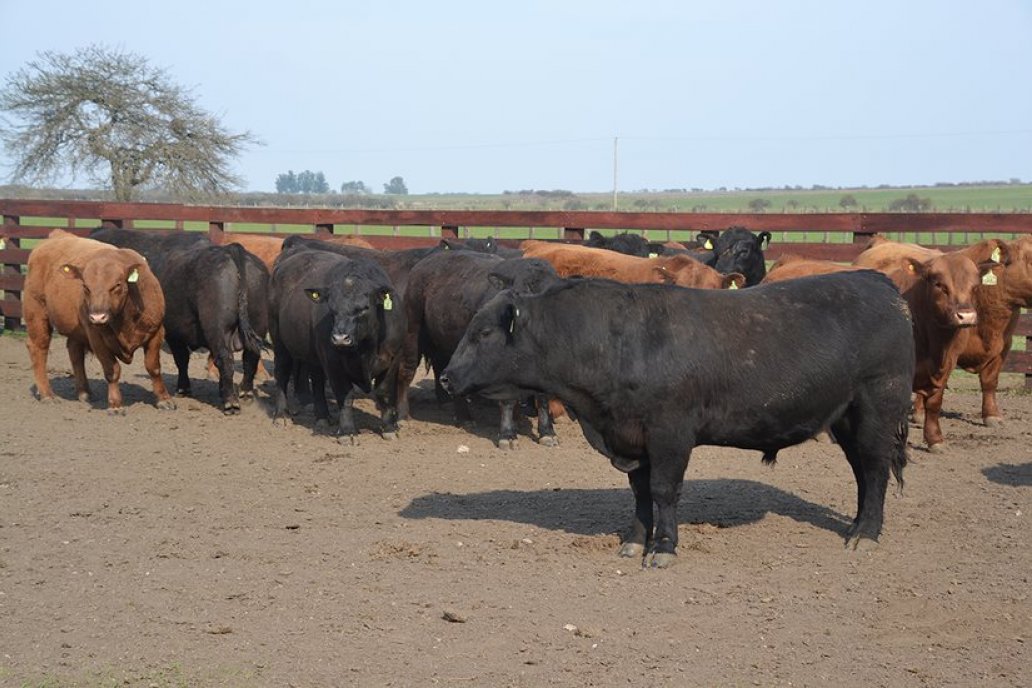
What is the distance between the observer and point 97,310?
36.8 feet

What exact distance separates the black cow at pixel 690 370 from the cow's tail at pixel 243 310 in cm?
557

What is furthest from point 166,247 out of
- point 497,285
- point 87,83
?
point 87,83

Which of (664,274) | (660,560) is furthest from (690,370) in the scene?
(664,274)

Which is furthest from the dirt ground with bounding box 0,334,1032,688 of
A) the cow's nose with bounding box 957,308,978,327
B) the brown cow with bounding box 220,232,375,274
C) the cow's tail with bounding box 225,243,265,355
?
the brown cow with bounding box 220,232,375,274

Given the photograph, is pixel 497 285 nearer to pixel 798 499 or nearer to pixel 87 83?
pixel 798 499

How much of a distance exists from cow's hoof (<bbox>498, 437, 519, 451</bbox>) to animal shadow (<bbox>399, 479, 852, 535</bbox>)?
164cm

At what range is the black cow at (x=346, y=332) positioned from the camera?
10109 mm

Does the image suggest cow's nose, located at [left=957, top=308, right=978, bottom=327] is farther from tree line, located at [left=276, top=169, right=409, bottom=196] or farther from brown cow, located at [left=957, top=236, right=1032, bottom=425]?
tree line, located at [left=276, top=169, right=409, bottom=196]

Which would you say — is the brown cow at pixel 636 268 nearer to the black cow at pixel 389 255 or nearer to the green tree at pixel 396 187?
the black cow at pixel 389 255

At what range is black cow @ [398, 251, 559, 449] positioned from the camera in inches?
406

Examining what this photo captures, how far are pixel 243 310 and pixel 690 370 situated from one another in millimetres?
6545

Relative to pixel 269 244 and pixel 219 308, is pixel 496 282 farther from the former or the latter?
pixel 269 244

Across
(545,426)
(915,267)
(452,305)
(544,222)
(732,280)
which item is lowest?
(545,426)

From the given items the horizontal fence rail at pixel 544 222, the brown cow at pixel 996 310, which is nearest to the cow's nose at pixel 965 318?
the brown cow at pixel 996 310
